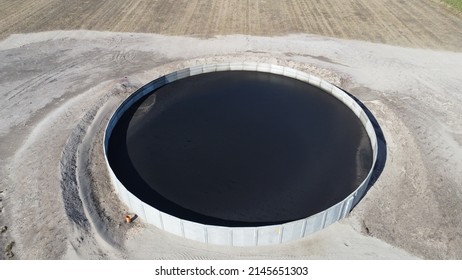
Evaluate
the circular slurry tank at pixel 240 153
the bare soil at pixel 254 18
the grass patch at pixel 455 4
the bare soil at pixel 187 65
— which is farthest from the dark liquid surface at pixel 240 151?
the grass patch at pixel 455 4

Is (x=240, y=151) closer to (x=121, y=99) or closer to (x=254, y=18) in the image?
(x=121, y=99)

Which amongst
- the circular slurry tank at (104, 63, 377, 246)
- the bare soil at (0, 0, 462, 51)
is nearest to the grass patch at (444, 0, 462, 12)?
the bare soil at (0, 0, 462, 51)

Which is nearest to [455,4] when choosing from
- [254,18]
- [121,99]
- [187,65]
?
[254,18]

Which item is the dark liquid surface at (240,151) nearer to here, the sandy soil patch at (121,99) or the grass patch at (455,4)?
the sandy soil patch at (121,99)

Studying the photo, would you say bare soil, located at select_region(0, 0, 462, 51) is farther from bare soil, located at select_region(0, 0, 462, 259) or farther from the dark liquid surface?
the dark liquid surface

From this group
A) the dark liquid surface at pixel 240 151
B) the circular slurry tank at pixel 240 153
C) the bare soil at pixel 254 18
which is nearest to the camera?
the circular slurry tank at pixel 240 153
